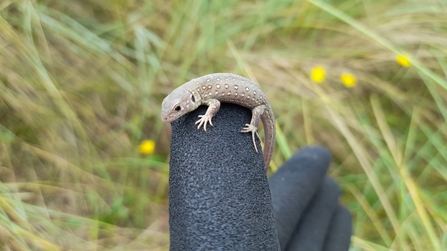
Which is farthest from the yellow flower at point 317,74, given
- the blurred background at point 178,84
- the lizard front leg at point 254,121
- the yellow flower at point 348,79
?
the lizard front leg at point 254,121

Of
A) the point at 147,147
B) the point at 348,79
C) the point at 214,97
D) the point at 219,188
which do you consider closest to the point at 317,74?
the point at 348,79

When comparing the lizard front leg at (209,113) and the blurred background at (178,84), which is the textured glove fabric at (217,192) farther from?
the blurred background at (178,84)

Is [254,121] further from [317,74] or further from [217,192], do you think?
[317,74]

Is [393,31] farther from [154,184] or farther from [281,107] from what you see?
[154,184]

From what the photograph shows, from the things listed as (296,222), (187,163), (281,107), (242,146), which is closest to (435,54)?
(281,107)

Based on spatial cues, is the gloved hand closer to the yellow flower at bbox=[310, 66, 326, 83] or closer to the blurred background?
the blurred background

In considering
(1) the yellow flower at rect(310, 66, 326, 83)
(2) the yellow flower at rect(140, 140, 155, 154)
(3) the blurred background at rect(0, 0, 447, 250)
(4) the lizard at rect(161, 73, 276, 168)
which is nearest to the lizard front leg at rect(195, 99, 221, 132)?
(4) the lizard at rect(161, 73, 276, 168)
